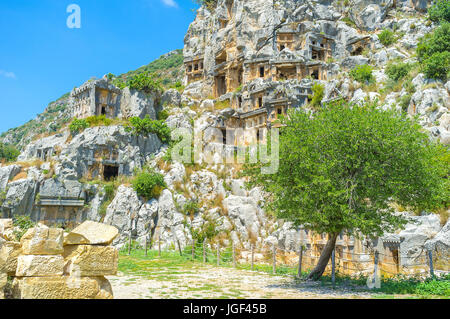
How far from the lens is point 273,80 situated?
165ft

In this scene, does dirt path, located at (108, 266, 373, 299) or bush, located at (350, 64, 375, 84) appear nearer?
dirt path, located at (108, 266, 373, 299)

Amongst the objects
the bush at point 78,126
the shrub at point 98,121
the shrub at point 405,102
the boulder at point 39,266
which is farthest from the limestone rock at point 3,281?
the shrub at point 405,102

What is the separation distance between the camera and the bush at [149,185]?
33312 mm

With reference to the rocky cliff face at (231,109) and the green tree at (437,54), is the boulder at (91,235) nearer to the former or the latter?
the rocky cliff face at (231,109)

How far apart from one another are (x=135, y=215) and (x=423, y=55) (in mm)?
35786

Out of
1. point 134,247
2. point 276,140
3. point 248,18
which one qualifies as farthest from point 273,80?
point 276,140

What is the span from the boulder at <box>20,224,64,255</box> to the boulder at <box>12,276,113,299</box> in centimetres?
56

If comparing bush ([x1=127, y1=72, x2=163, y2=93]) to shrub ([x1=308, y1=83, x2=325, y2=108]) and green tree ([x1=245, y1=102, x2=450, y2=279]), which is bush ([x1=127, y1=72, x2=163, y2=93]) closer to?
shrub ([x1=308, y1=83, x2=325, y2=108])

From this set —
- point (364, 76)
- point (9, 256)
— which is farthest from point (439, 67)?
point (9, 256)

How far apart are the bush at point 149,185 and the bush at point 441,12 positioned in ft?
142

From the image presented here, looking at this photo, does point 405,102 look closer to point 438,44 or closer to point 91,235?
point 438,44

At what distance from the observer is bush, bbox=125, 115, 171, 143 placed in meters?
39.6

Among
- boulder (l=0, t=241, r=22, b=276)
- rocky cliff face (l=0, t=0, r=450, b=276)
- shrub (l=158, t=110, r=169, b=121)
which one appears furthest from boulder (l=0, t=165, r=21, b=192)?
boulder (l=0, t=241, r=22, b=276)
